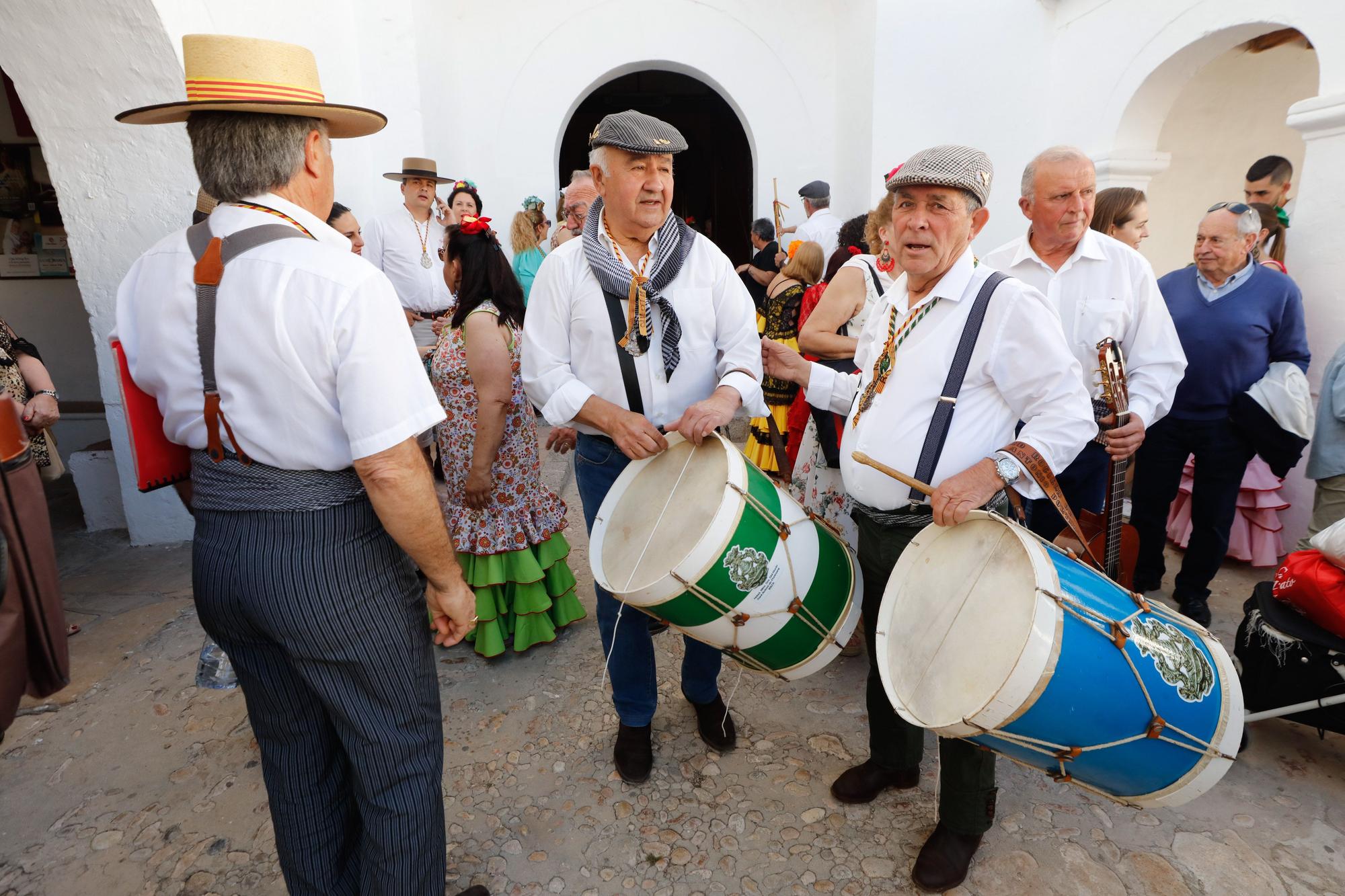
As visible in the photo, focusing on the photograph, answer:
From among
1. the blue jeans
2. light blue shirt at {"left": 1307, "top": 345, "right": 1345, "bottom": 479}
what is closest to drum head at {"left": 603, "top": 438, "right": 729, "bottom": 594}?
the blue jeans

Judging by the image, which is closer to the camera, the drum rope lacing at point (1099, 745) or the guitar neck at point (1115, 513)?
the drum rope lacing at point (1099, 745)

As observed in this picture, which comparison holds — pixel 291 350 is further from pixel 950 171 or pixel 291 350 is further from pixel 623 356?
pixel 950 171

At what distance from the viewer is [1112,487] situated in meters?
2.52

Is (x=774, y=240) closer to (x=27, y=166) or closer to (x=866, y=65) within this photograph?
(x=866, y=65)

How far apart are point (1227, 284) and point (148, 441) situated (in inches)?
161

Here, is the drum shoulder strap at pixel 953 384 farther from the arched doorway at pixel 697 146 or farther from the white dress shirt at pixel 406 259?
the arched doorway at pixel 697 146

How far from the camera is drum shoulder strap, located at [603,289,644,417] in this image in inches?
85.0

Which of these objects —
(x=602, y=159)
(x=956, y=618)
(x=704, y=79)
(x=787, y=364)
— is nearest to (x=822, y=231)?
(x=704, y=79)

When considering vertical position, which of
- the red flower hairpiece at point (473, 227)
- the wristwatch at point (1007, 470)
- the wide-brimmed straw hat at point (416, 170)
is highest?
the wide-brimmed straw hat at point (416, 170)

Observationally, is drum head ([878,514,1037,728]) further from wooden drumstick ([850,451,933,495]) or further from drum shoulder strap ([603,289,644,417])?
drum shoulder strap ([603,289,644,417])

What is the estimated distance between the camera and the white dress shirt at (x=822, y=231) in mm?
6801

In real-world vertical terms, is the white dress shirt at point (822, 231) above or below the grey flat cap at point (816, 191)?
below

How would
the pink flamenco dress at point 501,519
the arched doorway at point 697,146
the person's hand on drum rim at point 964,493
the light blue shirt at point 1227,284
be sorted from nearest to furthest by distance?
the person's hand on drum rim at point 964,493 < the pink flamenco dress at point 501,519 < the light blue shirt at point 1227,284 < the arched doorway at point 697,146

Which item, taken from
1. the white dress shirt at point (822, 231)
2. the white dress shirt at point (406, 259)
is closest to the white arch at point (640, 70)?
the white dress shirt at point (822, 231)
